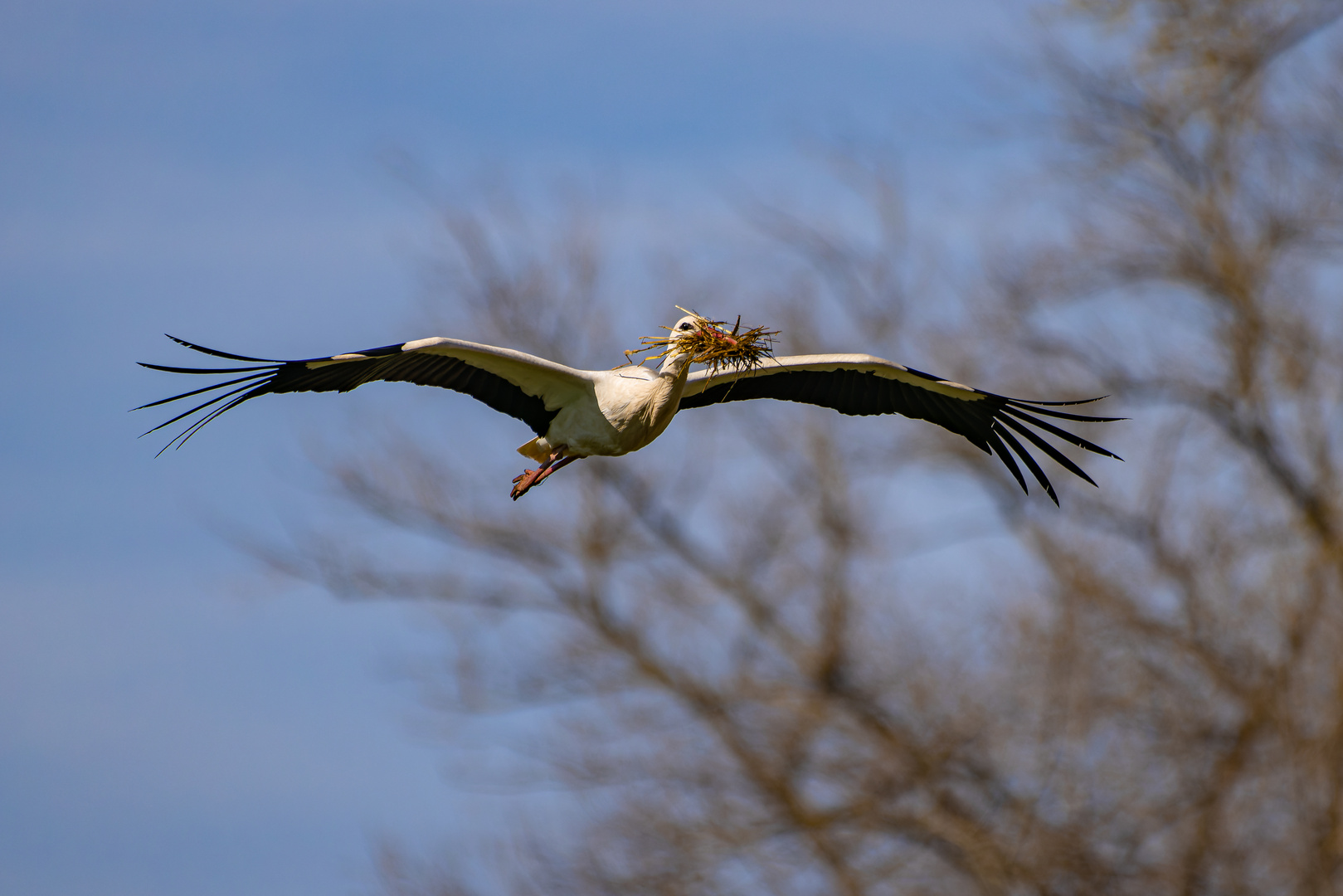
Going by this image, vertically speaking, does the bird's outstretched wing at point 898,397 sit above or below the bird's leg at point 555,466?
above

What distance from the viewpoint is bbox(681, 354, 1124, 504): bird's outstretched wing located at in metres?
8.03

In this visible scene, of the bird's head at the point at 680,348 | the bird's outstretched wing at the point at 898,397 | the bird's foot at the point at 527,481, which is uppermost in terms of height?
the bird's outstretched wing at the point at 898,397

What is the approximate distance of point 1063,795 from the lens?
56.4ft

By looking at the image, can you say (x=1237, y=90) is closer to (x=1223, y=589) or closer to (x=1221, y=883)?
(x=1223, y=589)

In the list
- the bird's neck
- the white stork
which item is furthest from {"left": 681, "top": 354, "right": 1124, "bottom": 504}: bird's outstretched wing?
the bird's neck

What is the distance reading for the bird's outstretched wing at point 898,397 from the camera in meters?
8.03

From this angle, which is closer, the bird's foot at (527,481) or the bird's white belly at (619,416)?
the bird's white belly at (619,416)

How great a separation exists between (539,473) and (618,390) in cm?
63

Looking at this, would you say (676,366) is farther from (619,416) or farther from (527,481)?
(527,481)

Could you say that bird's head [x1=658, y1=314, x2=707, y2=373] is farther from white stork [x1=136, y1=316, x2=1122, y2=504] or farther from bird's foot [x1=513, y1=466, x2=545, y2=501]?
bird's foot [x1=513, y1=466, x2=545, y2=501]

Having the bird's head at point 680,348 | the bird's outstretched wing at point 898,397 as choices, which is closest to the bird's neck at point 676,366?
the bird's head at point 680,348

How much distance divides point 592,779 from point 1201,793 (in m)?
7.58

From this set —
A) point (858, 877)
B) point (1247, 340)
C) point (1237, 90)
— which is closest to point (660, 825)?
point (858, 877)

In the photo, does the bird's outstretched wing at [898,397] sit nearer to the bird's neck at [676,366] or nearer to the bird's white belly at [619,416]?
the bird's white belly at [619,416]
